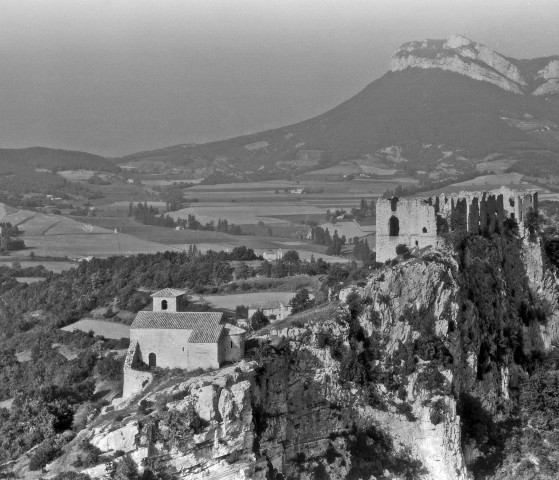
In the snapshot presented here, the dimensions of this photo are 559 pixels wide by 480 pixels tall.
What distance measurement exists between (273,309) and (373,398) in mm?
10577

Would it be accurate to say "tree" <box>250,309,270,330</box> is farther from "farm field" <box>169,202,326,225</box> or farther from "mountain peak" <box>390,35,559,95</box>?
"mountain peak" <box>390,35,559,95</box>

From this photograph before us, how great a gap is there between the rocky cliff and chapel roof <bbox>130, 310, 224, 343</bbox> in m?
1.26

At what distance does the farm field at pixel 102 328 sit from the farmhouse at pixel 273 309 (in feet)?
20.1

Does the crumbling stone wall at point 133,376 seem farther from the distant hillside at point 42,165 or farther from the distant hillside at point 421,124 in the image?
the distant hillside at point 42,165

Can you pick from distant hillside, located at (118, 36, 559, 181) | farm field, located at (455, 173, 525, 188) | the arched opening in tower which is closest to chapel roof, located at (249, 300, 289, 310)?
the arched opening in tower

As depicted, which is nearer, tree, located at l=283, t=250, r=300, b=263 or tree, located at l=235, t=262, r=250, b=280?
tree, located at l=235, t=262, r=250, b=280

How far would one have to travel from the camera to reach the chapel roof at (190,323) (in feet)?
105

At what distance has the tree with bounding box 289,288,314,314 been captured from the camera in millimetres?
42609

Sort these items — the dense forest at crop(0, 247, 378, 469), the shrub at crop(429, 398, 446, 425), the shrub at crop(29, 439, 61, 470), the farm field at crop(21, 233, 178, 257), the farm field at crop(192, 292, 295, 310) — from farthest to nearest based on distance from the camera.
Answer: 1. the farm field at crop(21, 233, 178, 257)
2. the farm field at crop(192, 292, 295, 310)
3. the dense forest at crop(0, 247, 378, 469)
4. the shrub at crop(429, 398, 446, 425)
5. the shrub at crop(29, 439, 61, 470)

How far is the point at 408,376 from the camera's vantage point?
34719 mm

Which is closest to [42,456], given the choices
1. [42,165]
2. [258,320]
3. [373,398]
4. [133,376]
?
[133,376]

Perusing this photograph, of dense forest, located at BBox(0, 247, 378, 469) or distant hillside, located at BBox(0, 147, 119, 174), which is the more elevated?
distant hillside, located at BBox(0, 147, 119, 174)

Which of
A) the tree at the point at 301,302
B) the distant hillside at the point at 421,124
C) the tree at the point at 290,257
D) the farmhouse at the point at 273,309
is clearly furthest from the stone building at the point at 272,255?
the distant hillside at the point at 421,124

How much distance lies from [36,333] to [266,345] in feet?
70.1
